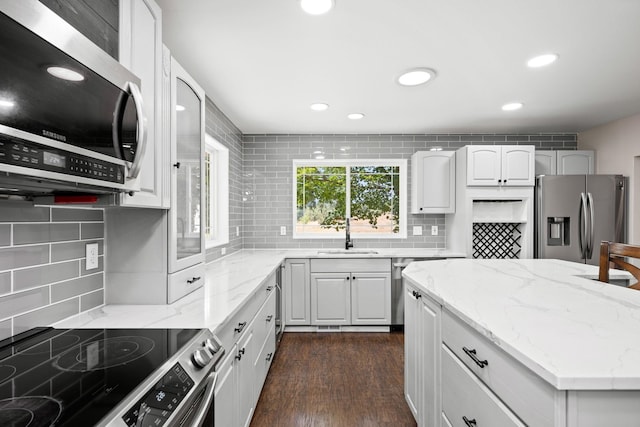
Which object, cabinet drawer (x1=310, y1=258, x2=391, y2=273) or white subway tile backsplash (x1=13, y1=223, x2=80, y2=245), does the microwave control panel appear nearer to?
white subway tile backsplash (x1=13, y1=223, x2=80, y2=245)

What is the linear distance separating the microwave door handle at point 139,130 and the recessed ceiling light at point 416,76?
1880 millimetres

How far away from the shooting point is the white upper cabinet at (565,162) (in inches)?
147

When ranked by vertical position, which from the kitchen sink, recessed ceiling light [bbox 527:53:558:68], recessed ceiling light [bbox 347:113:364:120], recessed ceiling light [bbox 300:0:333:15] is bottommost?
the kitchen sink

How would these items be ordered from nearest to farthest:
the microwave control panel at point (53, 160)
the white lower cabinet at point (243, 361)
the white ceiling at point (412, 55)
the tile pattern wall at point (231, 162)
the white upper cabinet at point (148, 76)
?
the microwave control panel at point (53, 160) < the white upper cabinet at point (148, 76) < the white lower cabinet at point (243, 361) < the white ceiling at point (412, 55) < the tile pattern wall at point (231, 162)

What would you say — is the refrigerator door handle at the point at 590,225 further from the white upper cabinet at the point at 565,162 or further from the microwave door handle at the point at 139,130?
the microwave door handle at the point at 139,130

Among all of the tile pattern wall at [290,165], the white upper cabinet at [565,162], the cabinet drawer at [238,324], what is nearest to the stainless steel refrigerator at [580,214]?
the white upper cabinet at [565,162]

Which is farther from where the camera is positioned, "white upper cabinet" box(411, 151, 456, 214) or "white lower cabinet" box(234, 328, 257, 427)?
"white upper cabinet" box(411, 151, 456, 214)

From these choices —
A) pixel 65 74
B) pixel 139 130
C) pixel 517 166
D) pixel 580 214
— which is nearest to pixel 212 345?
pixel 139 130

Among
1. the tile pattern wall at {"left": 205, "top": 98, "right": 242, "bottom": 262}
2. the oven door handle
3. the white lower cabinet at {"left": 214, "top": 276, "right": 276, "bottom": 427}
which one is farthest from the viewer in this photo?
the tile pattern wall at {"left": 205, "top": 98, "right": 242, "bottom": 262}

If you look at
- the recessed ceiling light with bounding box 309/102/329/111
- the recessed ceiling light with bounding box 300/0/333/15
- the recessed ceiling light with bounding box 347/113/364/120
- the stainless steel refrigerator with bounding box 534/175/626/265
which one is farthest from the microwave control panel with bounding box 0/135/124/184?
the stainless steel refrigerator with bounding box 534/175/626/265

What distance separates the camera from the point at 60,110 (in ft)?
2.58

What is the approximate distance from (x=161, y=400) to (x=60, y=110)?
2.44ft

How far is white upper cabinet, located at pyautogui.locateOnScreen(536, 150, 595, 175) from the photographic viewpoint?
3.72 m

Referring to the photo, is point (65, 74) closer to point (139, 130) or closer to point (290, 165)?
point (139, 130)
